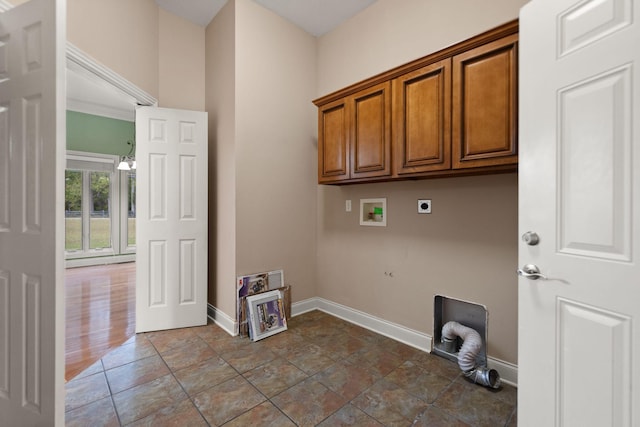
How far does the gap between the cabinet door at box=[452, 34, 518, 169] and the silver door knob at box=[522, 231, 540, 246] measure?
0.57 metres

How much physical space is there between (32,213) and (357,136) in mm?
2126

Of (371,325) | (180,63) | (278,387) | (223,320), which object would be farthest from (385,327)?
(180,63)

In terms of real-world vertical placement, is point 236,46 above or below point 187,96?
above

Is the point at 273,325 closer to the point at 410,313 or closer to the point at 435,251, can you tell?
the point at 410,313

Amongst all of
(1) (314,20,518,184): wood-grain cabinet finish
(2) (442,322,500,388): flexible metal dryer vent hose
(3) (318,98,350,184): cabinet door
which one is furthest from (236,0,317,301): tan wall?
(2) (442,322,500,388): flexible metal dryer vent hose

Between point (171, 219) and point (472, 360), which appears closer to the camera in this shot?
point (472, 360)

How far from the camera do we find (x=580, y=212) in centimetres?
108

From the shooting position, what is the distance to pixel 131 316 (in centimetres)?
309

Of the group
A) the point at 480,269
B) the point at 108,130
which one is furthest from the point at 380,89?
the point at 108,130

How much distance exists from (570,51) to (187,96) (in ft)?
10.4

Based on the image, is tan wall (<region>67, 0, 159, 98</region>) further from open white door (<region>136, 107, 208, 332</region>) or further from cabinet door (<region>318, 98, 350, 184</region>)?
cabinet door (<region>318, 98, 350, 184</region>)

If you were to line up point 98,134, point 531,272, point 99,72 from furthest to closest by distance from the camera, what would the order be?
point 98,134
point 99,72
point 531,272

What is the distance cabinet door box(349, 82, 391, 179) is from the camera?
7.30 feet

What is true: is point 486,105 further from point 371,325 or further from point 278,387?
point 278,387
